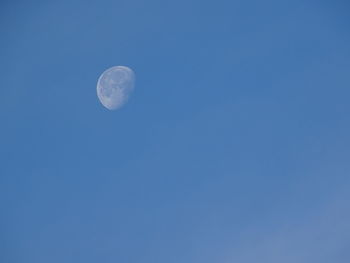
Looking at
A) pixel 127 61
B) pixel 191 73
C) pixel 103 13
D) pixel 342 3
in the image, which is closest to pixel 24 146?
pixel 127 61

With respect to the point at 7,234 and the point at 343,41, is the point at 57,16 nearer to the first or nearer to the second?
the point at 7,234

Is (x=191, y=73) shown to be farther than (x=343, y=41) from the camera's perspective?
Yes

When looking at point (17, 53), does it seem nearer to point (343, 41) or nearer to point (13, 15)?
point (13, 15)

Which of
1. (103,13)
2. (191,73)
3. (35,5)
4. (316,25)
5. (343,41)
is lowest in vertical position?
(343,41)

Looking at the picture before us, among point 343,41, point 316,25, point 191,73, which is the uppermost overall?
point 191,73

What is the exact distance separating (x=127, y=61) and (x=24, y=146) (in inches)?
59.1

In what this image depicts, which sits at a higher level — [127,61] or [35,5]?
[35,5]

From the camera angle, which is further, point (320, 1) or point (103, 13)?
point (103, 13)

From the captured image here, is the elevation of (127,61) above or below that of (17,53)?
below

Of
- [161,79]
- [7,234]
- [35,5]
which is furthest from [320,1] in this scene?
[7,234]

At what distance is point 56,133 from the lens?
12.3ft

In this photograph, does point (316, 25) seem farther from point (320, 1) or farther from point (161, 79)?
point (161, 79)

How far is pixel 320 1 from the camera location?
3.55m

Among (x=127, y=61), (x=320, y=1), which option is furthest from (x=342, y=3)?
(x=127, y=61)
